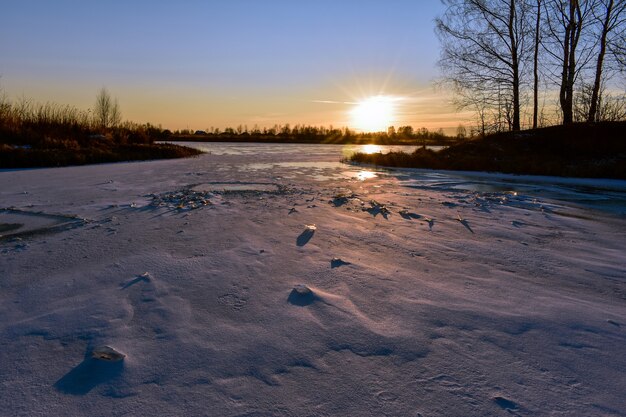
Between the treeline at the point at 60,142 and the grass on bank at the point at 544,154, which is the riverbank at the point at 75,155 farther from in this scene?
the grass on bank at the point at 544,154

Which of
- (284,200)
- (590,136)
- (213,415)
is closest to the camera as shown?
(213,415)

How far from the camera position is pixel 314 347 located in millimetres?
1547

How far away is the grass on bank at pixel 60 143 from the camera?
1020 centimetres

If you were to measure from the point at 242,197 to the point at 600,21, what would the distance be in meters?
13.2

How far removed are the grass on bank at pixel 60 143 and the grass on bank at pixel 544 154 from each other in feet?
29.3

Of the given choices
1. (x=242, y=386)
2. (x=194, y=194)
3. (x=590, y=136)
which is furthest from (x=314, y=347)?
(x=590, y=136)

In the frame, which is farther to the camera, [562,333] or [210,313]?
[210,313]

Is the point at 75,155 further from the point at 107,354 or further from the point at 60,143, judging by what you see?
the point at 107,354

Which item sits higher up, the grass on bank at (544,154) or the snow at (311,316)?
the grass on bank at (544,154)

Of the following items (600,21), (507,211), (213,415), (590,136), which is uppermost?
(600,21)

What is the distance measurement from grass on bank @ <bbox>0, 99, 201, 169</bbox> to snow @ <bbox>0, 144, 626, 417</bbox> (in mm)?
7813

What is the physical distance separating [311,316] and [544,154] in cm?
1026

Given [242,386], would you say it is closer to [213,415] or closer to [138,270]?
[213,415]

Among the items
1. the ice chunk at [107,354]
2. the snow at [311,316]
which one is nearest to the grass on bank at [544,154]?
the snow at [311,316]
